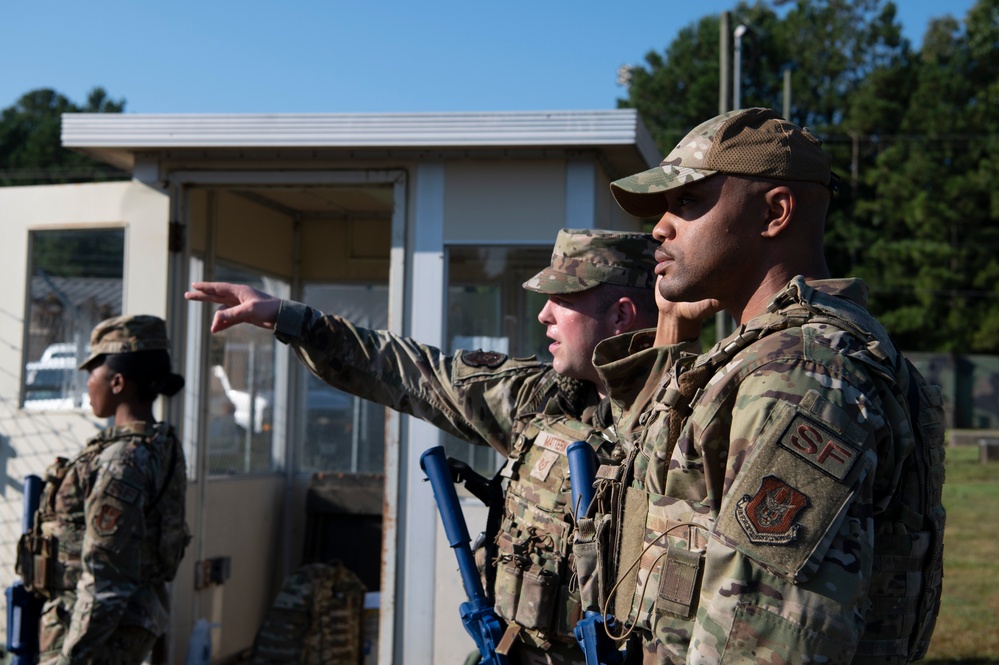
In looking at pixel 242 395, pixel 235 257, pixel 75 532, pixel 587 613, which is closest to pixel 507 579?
pixel 587 613

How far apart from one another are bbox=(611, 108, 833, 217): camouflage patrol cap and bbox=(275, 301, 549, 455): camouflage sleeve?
4.84 ft

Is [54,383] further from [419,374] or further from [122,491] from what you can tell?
[419,374]

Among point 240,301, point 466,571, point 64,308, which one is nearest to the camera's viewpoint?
point 466,571

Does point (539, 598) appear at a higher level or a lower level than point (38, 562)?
higher

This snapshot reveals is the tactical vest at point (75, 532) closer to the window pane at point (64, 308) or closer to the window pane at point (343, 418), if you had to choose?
the window pane at point (64, 308)

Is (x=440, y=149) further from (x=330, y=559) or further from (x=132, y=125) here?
(x=330, y=559)

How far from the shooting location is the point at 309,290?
7.52 m

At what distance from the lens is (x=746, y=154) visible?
1.96 metres

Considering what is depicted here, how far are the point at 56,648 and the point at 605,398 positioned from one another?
88.4 inches

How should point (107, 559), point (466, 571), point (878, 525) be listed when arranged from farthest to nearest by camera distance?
point (107, 559) < point (466, 571) < point (878, 525)

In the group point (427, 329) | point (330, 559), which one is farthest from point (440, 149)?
point (330, 559)

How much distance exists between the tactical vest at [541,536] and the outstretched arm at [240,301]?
2.79 ft

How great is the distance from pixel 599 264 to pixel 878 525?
1576 millimetres

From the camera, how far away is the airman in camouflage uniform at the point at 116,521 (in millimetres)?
3844
